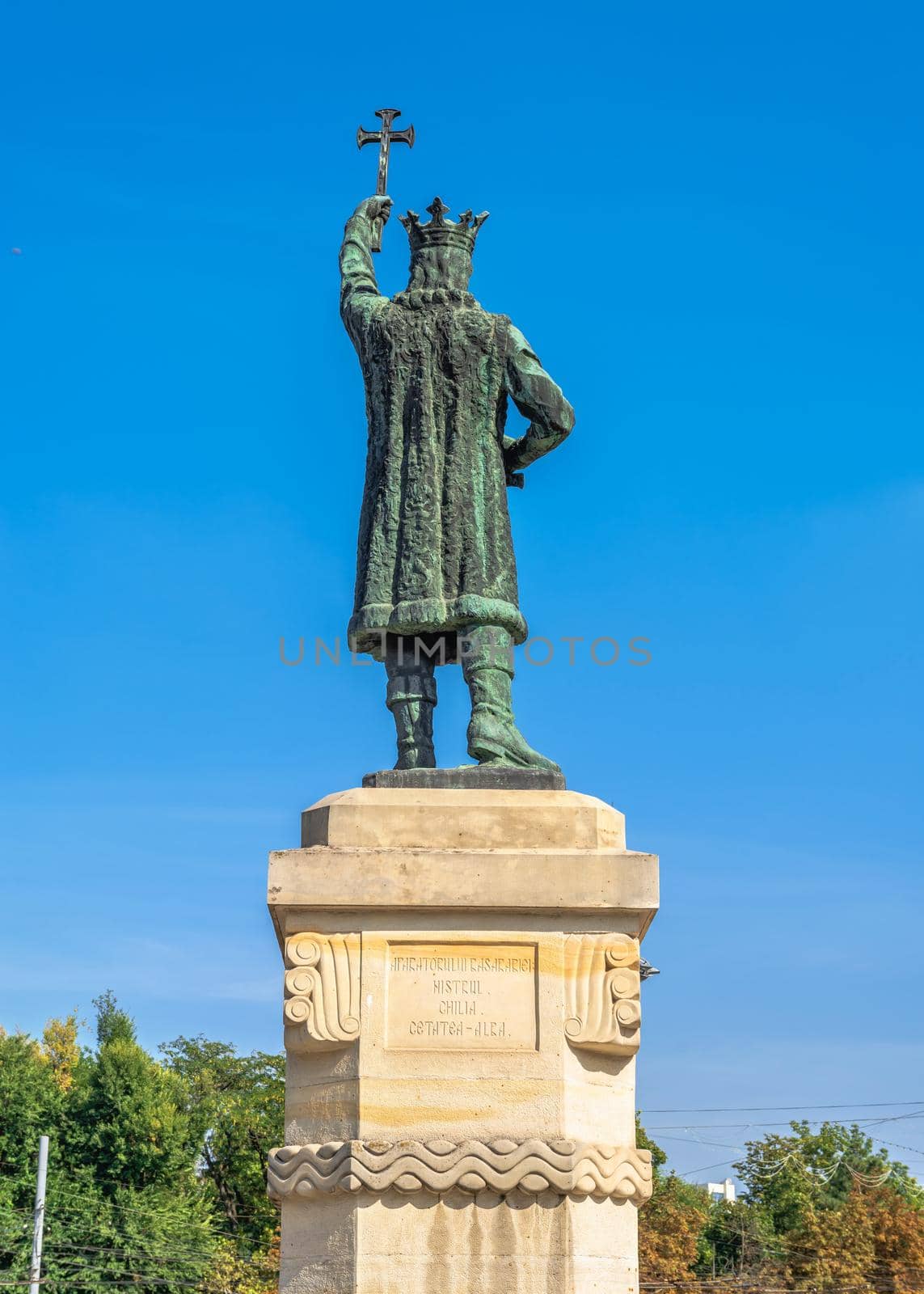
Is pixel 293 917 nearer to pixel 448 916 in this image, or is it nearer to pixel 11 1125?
pixel 448 916

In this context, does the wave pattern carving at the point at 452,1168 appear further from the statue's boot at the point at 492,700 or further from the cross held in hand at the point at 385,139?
the cross held in hand at the point at 385,139

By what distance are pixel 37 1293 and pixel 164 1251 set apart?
3541 mm

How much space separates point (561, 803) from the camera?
32.0 feet

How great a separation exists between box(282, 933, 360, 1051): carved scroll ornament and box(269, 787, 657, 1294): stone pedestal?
1cm

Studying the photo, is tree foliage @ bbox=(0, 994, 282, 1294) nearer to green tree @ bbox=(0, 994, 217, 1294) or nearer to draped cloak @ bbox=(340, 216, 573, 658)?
green tree @ bbox=(0, 994, 217, 1294)

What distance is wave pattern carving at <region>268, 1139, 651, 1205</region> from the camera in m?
8.95

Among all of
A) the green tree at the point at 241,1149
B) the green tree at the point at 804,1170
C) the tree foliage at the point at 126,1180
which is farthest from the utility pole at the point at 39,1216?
the green tree at the point at 804,1170

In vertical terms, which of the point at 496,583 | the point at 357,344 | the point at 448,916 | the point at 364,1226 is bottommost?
the point at 364,1226

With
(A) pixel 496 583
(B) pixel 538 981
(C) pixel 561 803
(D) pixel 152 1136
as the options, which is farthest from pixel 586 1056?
(D) pixel 152 1136

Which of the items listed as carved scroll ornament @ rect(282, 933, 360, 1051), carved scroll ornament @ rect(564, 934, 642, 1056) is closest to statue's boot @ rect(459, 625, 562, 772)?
carved scroll ornament @ rect(564, 934, 642, 1056)

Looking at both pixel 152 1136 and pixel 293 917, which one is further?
pixel 152 1136

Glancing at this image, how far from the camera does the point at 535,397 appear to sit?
1080 centimetres

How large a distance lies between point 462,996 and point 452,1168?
35.0 inches

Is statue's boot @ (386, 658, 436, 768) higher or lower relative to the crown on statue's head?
lower
